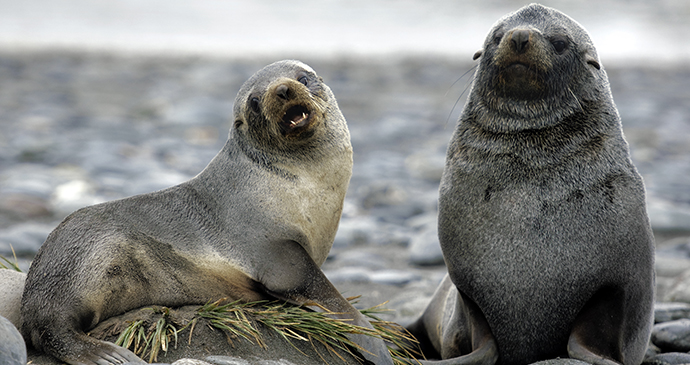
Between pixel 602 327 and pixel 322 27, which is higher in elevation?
pixel 322 27

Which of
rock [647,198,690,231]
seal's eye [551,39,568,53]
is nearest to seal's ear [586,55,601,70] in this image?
seal's eye [551,39,568,53]

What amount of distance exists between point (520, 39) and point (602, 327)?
1.54 metres

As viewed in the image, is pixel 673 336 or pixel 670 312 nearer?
pixel 673 336

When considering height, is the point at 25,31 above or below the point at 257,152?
above

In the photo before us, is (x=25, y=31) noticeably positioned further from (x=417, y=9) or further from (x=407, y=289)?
(x=407, y=289)

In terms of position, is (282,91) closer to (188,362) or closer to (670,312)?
(188,362)

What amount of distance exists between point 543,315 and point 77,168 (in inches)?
306

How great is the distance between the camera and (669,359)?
453 cm

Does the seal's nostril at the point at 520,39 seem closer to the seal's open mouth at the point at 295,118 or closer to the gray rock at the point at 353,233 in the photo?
the seal's open mouth at the point at 295,118

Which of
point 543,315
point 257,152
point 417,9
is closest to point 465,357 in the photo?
point 543,315

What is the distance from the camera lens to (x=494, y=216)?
4004 mm

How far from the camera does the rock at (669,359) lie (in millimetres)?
4477

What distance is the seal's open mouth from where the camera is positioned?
446cm

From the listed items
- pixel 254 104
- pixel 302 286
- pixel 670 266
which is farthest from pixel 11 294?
pixel 670 266
